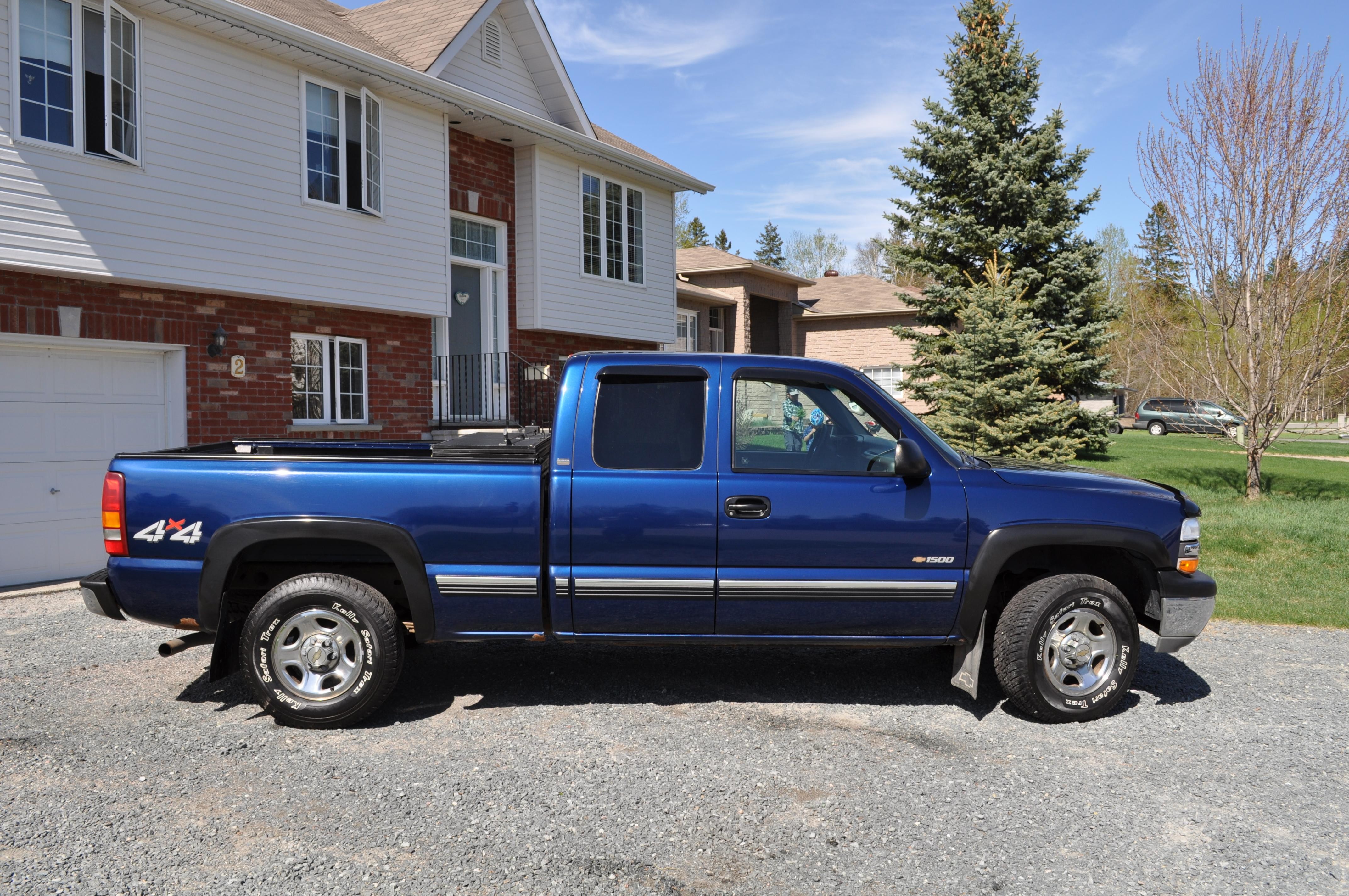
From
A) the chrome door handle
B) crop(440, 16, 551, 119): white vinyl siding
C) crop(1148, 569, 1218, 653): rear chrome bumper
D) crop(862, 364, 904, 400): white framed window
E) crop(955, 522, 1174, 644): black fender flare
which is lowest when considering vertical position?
crop(1148, 569, 1218, 653): rear chrome bumper

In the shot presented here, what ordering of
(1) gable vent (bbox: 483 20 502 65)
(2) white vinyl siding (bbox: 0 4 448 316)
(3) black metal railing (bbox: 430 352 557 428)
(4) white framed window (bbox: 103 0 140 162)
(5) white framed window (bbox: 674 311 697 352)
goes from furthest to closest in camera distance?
Answer: (5) white framed window (bbox: 674 311 697 352) → (1) gable vent (bbox: 483 20 502 65) → (3) black metal railing (bbox: 430 352 557 428) → (4) white framed window (bbox: 103 0 140 162) → (2) white vinyl siding (bbox: 0 4 448 316)

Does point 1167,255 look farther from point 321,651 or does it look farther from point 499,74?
point 321,651

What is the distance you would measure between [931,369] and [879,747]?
52.3 feet

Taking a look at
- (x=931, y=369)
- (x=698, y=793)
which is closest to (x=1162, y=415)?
(x=931, y=369)

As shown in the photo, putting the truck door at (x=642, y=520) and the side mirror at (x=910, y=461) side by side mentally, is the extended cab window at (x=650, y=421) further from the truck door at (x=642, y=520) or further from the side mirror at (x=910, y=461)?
the side mirror at (x=910, y=461)

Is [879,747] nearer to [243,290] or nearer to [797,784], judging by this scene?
[797,784]

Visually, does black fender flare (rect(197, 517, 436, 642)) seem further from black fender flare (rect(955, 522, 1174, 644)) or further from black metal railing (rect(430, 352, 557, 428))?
black metal railing (rect(430, 352, 557, 428))

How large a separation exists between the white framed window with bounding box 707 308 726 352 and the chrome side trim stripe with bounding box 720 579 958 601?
2201cm

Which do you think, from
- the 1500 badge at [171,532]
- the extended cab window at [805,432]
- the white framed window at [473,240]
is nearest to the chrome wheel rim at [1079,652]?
the extended cab window at [805,432]

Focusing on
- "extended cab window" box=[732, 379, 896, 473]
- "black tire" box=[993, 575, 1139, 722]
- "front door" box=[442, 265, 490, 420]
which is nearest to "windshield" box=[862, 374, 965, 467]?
"extended cab window" box=[732, 379, 896, 473]

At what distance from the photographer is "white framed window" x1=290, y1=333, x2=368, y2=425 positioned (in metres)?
11.3

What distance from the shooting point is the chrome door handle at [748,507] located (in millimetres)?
4574

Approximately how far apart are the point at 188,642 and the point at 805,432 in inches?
137

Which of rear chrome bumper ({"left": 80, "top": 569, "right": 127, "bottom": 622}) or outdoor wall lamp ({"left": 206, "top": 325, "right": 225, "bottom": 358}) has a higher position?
outdoor wall lamp ({"left": 206, "top": 325, "right": 225, "bottom": 358})
